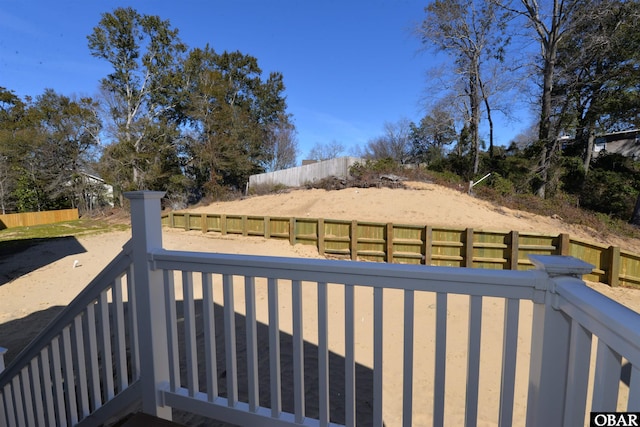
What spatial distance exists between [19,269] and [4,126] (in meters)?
20.5

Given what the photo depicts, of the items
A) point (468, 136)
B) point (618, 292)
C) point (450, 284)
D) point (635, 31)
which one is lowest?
point (618, 292)

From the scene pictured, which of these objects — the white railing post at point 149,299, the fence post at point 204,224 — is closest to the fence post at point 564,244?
the white railing post at point 149,299

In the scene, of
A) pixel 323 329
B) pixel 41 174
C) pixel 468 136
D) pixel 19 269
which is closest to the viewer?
pixel 323 329

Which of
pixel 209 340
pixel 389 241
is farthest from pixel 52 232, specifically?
pixel 209 340

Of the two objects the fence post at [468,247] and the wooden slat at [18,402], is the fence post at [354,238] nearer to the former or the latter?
the fence post at [468,247]

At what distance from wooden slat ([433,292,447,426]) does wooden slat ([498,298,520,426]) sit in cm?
→ 18

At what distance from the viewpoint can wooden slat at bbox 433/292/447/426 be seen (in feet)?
3.61

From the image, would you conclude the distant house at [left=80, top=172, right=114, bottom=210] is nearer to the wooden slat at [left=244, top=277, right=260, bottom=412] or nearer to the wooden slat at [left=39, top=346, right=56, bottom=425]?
the wooden slat at [left=39, top=346, right=56, bottom=425]

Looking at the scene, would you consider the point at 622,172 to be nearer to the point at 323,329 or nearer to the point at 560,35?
the point at 560,35

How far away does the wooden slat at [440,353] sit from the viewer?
43.3 inches

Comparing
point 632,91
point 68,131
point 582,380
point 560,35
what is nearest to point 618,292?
point 582,380

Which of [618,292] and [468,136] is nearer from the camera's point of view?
[618,292]

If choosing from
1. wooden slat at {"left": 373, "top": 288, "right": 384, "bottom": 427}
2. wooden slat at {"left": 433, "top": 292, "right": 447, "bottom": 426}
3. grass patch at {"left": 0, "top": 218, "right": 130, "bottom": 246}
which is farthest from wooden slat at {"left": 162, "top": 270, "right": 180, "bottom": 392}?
grass patch at {"left": 0, "top": 218, "right": 130, "bottom": 246}

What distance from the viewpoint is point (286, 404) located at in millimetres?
3152
